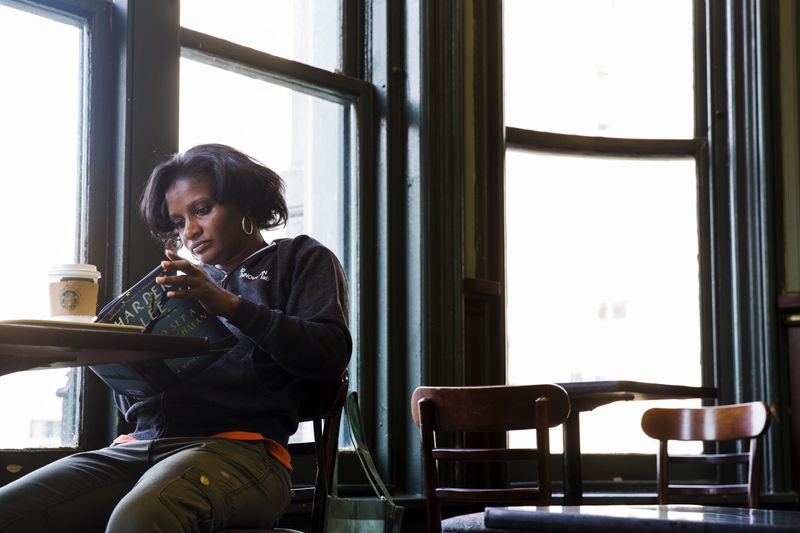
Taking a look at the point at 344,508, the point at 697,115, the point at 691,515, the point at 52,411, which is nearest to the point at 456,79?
the point at 697,115

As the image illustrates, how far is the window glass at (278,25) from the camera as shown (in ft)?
10.3

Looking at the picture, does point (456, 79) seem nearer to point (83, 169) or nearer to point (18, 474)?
point (83, 169)

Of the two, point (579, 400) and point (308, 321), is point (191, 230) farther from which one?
point (579, 400)

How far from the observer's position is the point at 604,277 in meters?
4.15

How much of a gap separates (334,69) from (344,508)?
1976 mm

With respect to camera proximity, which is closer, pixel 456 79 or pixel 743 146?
pixel 456 79

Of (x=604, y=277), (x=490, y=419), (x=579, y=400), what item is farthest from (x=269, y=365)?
(x=604, y=277)

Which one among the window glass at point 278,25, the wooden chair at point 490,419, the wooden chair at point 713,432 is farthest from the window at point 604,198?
the wooden chair at point 490,419

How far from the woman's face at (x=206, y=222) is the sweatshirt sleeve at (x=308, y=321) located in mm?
149

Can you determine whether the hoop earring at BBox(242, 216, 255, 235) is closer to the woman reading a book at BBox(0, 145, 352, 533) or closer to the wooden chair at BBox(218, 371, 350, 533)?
the woman reading a book at BBox(0, 145, 352, 533)

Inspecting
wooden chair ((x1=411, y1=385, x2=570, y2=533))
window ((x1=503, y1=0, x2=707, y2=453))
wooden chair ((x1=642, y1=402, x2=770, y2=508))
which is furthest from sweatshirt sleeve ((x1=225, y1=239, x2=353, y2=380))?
window ((x1=503, y1=0, x2=707, y2=453))

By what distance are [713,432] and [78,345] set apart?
2.30 m

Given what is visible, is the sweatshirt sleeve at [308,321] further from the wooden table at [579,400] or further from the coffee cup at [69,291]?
the wooden table at [579,400]

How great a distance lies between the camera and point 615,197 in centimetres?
423
